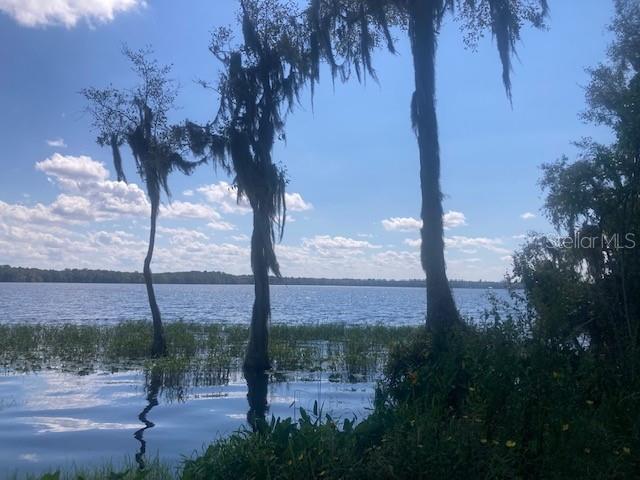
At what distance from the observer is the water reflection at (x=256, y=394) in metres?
11.7

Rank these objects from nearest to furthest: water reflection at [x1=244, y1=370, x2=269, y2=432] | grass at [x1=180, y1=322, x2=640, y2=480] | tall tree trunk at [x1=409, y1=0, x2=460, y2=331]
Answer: grass at [x1=180, y1=322, x2=640, y2=480], water reflection at [x1=244, y1=370, x2=269, y2=432], tall tree trunk at [x1=409, y1=0, x2=460, y2=331]

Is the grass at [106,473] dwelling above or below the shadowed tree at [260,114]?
below

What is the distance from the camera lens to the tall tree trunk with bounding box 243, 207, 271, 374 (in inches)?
708

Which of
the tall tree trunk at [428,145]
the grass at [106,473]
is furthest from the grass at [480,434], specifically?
the tall tree trunk at [428,145]

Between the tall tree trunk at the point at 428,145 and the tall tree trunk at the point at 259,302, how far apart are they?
623 centimetres

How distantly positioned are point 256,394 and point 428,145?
6.20 m

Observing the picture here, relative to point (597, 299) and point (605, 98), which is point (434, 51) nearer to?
point (605, 98)

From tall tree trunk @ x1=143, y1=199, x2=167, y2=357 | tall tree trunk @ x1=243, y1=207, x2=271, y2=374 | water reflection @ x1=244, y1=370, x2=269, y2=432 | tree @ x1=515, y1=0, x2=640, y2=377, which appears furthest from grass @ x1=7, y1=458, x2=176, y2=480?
tall tree trunk @ x1=143, y1=199, x2=167, y2=357

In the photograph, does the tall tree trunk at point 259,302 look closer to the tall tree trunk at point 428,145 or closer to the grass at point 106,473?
the tall tree trunk at point 428,145

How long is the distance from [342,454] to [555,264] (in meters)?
6.01

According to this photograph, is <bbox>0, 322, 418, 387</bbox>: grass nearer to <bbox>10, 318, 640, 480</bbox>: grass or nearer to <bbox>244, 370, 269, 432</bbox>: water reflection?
<bbox>244, 370, 269, 432</bbox>: water reflection

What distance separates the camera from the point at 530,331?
8.85 meters

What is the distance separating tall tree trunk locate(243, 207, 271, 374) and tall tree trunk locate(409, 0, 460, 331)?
623cm

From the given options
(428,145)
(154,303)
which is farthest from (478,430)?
(154,303)
